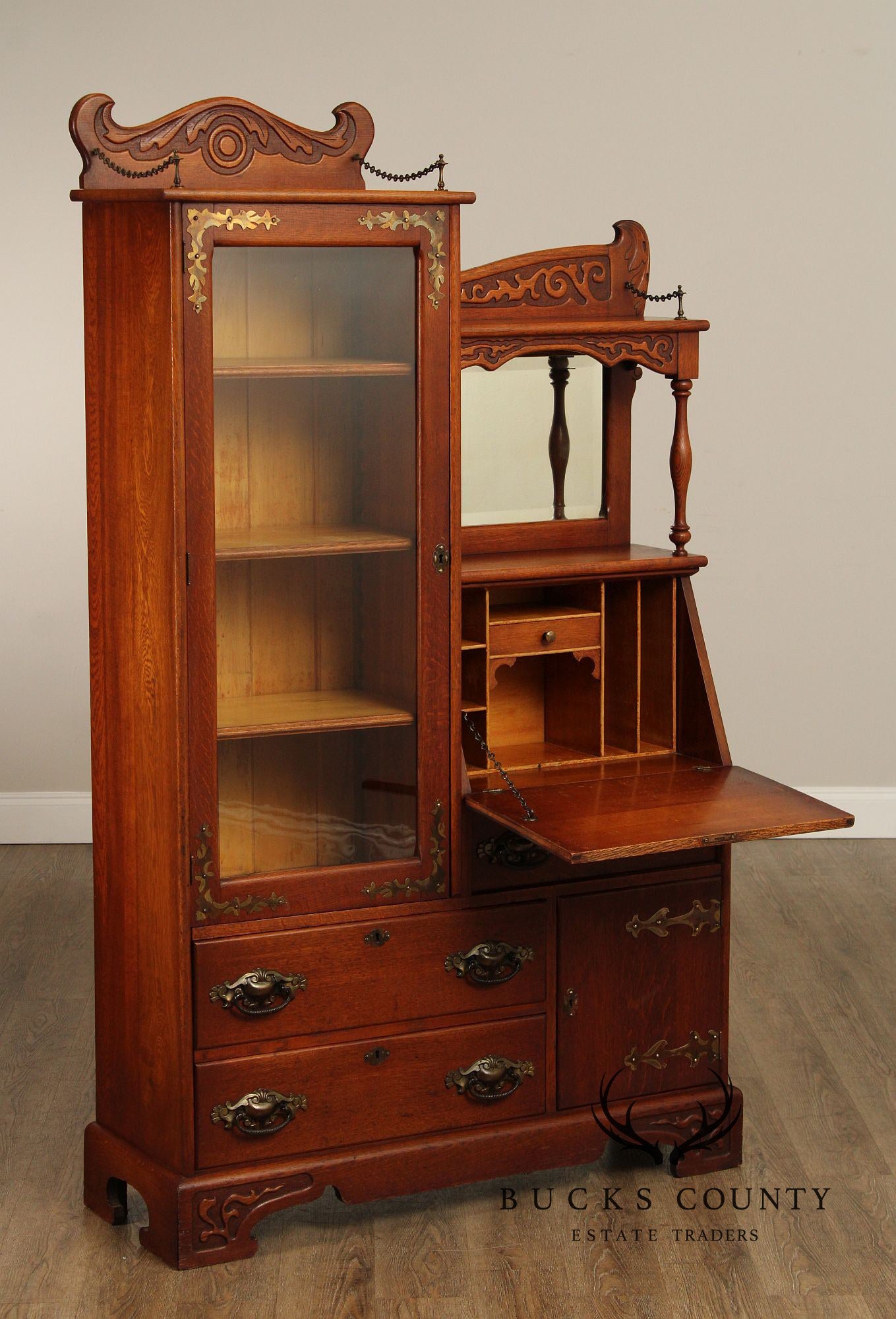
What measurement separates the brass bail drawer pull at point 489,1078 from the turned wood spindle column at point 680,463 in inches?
39.6

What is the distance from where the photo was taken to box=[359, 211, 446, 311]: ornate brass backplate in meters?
2.50

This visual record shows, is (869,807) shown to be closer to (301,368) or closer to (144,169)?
(301,368)

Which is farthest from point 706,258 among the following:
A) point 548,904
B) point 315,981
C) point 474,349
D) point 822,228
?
point 315,981

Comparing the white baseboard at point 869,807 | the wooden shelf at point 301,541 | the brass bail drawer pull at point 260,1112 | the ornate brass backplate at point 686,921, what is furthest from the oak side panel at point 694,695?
the white baseboard at point 869,807

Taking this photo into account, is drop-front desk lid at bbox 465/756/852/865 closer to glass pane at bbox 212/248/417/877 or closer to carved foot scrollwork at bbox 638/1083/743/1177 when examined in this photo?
glass pane at bbox 212/248/417/877

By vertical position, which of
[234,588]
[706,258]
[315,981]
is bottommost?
[315,981]

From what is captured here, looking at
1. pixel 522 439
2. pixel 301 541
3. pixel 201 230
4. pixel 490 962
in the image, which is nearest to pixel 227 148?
pixel 201 230

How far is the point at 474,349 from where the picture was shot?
2.82 meters

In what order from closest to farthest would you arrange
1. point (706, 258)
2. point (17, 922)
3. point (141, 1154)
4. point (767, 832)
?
point (767, 832) < point (141, 1154) < point (17, 922) < point (706, 258)

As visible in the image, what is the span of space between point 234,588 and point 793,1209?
1530mm

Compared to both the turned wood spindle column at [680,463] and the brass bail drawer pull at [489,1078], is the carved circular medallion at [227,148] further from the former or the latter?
the brass bail drawer pull at [489,1078]

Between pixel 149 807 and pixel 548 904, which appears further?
pixel 548 904

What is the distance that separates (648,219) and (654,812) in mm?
2815

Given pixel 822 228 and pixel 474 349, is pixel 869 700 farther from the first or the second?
pixel 474 349
